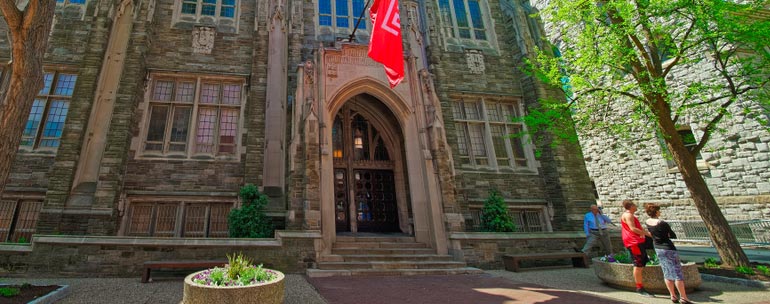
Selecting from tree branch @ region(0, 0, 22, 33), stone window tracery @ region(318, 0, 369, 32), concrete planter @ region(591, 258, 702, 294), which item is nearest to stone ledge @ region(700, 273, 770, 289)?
concrete planter @ region(591, 258, 702, 294)

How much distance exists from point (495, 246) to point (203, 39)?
501 inches

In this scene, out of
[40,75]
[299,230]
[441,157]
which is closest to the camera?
[40,75]

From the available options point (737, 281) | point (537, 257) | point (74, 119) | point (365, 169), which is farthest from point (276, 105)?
point (737, 281)

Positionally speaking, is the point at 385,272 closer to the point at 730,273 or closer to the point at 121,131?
the point at 730,273

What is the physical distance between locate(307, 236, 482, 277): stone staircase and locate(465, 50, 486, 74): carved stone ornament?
8.37 metres

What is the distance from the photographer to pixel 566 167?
1248cm

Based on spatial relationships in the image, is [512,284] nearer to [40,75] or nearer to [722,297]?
[722,297]

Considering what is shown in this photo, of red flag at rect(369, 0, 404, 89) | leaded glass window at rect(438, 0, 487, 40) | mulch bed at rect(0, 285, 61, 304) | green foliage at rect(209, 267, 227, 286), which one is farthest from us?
leaded glass window at rect(438, 0, 487, 40)

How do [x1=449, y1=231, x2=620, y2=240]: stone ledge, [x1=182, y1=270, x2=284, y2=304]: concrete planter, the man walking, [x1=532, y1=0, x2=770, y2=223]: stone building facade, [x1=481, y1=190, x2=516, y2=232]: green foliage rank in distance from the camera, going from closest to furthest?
1. [x1=182, y1=270, x2=284, y2=304]: concrete planter
2. the man walking
3. [x1=449, y1=231, x2=620, y2=240]: stone ledge
4. [x1=481, y1=190, x2=516, y2=232]: green foliage
5. [x1=532, y1=0, x2=770, y2=223]: stone building facade

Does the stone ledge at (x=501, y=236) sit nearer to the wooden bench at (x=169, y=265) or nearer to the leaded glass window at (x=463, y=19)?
the wooden bench at (x=169, y=265)

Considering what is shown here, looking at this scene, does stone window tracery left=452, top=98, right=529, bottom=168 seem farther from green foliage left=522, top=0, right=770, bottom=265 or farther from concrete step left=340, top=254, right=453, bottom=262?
concrete step left=340, top=254, right=453, bottom=262

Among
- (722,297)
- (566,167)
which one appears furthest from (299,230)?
(566,167)

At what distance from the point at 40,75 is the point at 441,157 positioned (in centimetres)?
935

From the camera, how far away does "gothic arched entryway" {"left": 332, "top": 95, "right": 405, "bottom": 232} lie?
11648 millimetres
